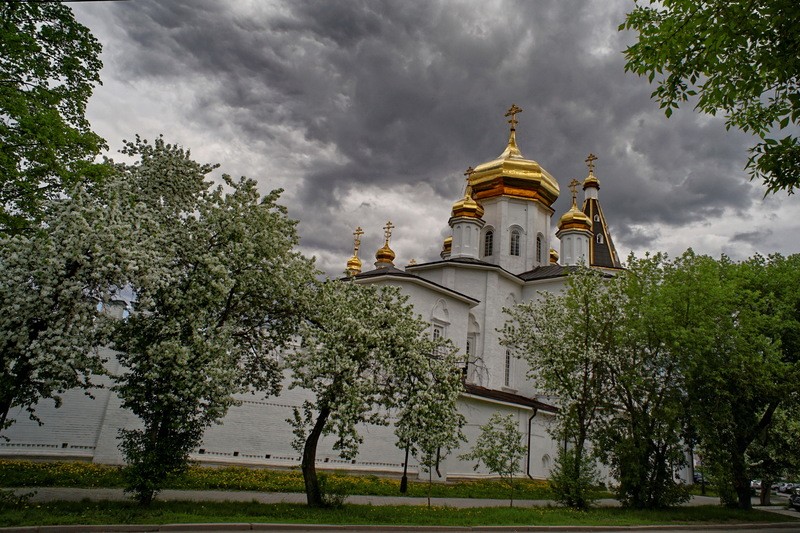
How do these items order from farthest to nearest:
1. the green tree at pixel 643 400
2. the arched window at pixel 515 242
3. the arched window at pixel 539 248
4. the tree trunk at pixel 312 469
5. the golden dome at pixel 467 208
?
1. the arched window at pixel 539 248
2. the arched window at pixel 515 242
3. the golden dome at pixel 467 208
4. the green tree at pixel 643 400
5. the tree trunk at pixel 312 469

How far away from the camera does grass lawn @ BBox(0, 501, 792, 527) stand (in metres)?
8.54

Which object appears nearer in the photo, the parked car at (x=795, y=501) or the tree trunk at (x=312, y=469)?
the tree trunk at (x=312, y=469)

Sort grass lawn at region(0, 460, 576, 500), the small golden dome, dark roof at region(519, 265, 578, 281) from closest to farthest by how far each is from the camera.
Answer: grass lawn at region(0, 460, 576, 500) < dark roof at region(519, 265, 578, 281) < the small golden dome

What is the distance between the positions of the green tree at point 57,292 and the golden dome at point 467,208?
1058 inches

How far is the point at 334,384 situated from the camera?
1142cm

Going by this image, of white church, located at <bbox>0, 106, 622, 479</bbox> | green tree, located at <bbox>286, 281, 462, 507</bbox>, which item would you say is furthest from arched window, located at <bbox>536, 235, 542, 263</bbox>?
green tree, located at <bbox>286, 281, 462, 507</bbox>

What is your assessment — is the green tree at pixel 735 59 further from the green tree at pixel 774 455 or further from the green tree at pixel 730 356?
the green tree at pixel 774 455

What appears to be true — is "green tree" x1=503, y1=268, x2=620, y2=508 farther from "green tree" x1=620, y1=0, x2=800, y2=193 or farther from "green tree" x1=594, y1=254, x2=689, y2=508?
"green tree" x1=620, y1=0, x2=800, y2=193

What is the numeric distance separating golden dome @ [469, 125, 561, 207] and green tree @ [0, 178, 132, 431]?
3089cm

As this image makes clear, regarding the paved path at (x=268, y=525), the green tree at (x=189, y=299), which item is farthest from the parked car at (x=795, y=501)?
the green tree at (x=189, y=299)

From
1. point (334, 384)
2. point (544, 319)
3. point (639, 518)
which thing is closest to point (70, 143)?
point (334, 384)

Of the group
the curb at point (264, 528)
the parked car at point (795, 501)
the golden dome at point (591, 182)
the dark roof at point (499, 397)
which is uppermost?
the golden dome at point (591, 182)

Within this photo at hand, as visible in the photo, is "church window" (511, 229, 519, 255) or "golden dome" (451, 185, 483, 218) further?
"church window" (511, 229, 519, 255)

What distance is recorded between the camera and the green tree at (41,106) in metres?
13.0
